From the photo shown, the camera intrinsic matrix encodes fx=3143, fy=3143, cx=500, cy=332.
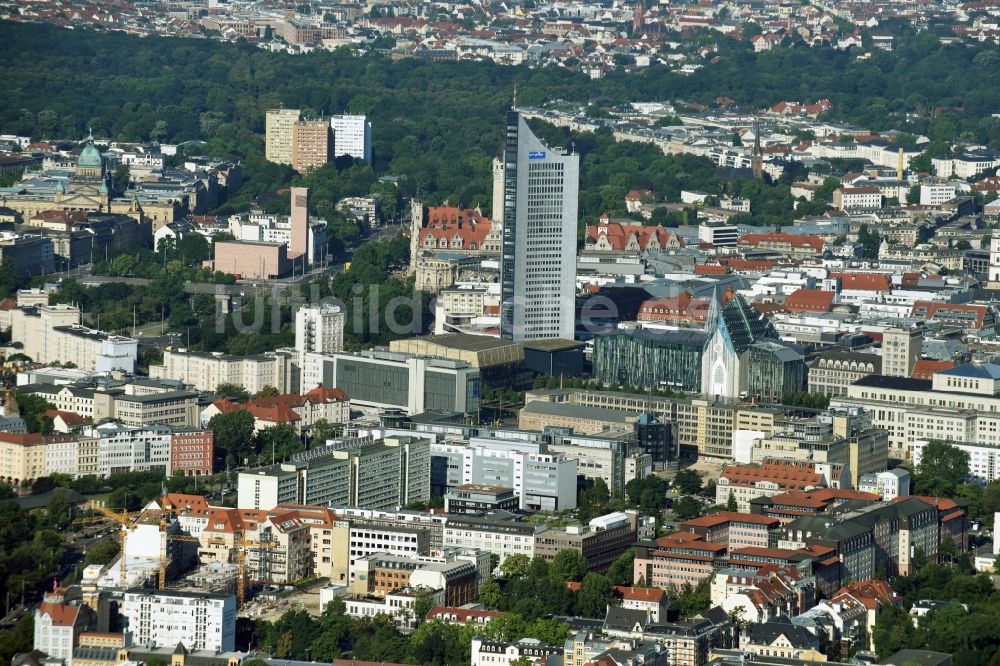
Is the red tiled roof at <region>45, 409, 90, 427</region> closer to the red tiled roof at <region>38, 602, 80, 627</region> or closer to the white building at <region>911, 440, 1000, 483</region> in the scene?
the red tiled roof at <region>38, 602, 80, 627</region>

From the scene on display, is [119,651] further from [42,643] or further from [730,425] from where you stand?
[730,425]

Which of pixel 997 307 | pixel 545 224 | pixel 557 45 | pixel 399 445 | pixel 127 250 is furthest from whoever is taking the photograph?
pixel 557 45

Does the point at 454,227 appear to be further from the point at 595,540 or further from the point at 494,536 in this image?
the point at 595,540

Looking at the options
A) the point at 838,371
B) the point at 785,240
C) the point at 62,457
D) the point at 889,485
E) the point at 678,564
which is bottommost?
the point at 678,564

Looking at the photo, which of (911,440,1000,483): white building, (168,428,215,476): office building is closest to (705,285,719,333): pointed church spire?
(911,440,1000,483): white building

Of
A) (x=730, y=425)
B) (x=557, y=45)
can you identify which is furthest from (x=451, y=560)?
(x=557, y=45)

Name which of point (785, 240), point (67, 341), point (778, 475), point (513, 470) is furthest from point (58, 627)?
point (785, 240)
